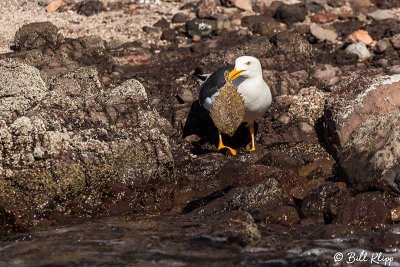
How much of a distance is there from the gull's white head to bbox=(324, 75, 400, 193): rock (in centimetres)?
113

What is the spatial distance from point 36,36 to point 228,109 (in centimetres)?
463

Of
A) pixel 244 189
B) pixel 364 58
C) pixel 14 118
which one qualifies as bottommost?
pixel 364 58

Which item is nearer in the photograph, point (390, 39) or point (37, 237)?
point (37, 237)

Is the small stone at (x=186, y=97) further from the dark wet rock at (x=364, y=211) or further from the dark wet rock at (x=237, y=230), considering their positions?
the dark wet rock at (x=237, y=230)

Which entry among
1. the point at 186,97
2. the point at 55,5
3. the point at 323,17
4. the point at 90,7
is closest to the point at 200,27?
the point at 323,17

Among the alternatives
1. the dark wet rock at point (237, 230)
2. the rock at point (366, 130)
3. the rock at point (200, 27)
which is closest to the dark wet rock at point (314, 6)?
the rock at point (200, 27)

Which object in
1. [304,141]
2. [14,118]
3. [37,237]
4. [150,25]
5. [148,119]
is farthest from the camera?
[150,25]

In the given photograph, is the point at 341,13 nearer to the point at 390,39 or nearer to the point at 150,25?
the point at 390,39

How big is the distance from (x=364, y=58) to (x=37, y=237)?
702 centimetres

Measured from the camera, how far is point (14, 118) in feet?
32.5

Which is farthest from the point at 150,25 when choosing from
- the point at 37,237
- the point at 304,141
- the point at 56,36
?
the point at 37,237

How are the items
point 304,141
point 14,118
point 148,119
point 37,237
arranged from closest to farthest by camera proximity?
1. point 37,237
2. point 14,118
3. point 148,119
4. point 304,141

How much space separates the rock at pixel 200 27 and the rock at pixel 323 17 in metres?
1.80

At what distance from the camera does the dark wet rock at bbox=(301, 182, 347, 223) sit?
9.01m
